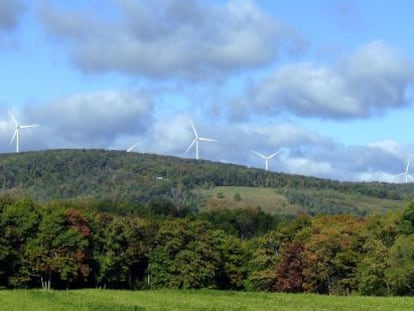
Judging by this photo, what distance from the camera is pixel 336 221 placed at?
120688mm

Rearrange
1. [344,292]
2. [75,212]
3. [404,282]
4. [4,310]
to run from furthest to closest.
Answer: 1. [75,212]
2. [344,292]
3. [404,282]
4. [4,310]

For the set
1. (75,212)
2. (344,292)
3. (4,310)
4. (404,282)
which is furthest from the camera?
(75,212)

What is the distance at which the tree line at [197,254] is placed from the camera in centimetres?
10494

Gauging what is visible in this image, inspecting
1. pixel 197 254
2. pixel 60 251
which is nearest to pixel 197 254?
pixel 197 254

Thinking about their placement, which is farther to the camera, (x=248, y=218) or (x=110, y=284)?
(x=248, y=218)

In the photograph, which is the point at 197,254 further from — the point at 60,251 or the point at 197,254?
the point at 60,251

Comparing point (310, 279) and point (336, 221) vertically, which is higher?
point (336, 221)

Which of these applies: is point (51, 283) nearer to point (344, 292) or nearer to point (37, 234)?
point (37, 234)

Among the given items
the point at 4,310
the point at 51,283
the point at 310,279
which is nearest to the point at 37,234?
the point at 51,283

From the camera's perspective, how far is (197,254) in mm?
119062

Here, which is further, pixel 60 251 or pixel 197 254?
pixel 197 254

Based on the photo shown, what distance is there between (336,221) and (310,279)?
1165 centimetres

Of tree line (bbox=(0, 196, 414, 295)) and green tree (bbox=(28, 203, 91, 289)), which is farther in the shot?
green tree (bbox=(28, 203, 91, 289))

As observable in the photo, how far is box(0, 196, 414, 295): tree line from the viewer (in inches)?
4131
